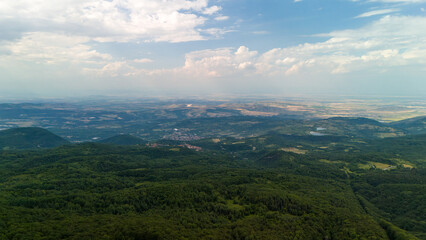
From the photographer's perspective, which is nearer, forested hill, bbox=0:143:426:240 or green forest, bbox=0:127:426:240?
forested hill, bbox=0:143:426:240

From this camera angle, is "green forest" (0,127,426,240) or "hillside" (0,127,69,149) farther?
"hillside" (0,127,69,149)

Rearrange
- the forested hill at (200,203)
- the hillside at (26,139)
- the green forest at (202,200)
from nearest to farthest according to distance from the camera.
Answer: the forested hill at (200,203)
the green forest at (202,200)
the hillside at (26,139)

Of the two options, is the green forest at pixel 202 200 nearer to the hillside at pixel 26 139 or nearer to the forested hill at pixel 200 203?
the forested hill at pixel 200 203

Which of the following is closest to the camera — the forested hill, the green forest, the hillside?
the forested hill

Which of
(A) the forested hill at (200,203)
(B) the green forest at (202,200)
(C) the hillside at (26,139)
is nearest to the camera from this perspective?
(A) the forested hill at (200,203)

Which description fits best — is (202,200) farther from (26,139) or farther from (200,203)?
(26,139)

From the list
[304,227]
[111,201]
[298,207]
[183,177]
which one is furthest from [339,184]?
[111,201]

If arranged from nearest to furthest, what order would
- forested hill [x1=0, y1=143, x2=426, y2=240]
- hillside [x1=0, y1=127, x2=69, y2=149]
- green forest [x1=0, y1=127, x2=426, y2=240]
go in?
forested hill [x1=0, y1=143, x2=426, y2=240], green forest [x1=0, y1=127, x2=426, y2=240], hillside [x1=0, y1=127, x2=69, y2=149]

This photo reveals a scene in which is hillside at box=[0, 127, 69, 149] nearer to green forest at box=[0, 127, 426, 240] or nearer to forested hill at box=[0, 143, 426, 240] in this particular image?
green forest at box=[0, 127, 426, 240]

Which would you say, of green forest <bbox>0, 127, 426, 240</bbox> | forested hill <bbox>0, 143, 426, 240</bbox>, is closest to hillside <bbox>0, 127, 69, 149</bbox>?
green forest <bbox>0, 127, 426, 240</bbox>

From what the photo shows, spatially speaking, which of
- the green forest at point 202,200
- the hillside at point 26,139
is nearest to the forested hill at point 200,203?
the green forest at point 202,200
